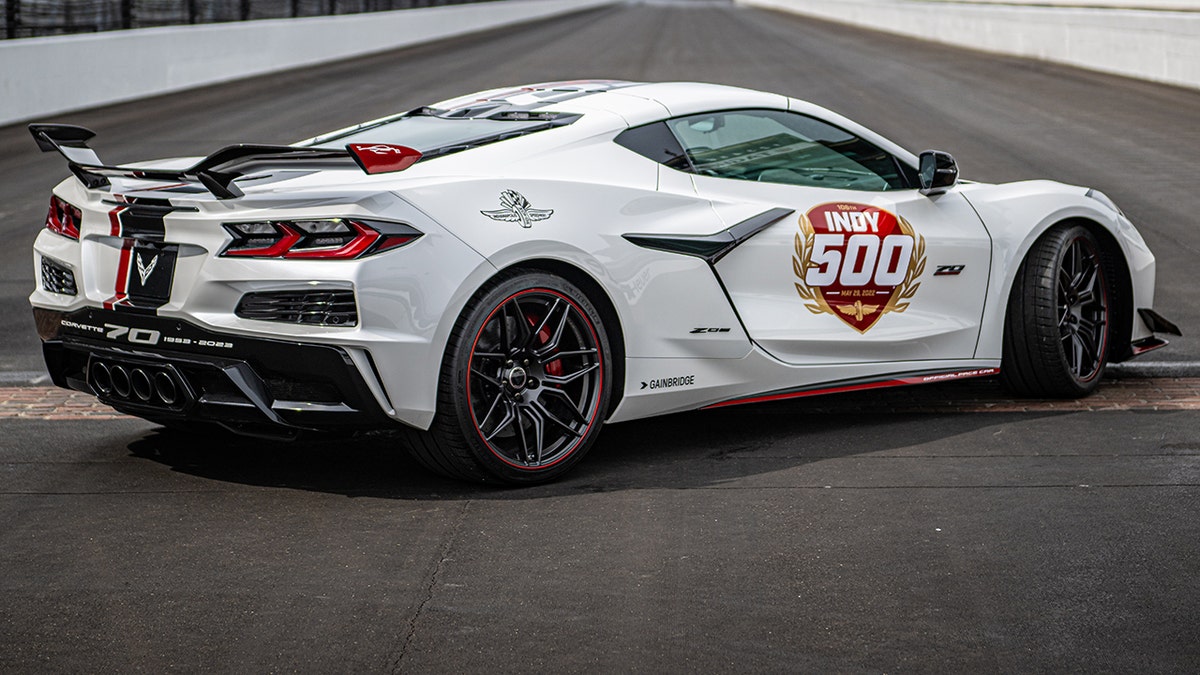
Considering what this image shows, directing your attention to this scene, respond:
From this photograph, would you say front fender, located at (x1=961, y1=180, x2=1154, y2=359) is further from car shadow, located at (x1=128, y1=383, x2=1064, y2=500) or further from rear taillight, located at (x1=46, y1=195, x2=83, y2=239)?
rear taillight, located at (x1=46, y1=195, x2=83, y2=239)

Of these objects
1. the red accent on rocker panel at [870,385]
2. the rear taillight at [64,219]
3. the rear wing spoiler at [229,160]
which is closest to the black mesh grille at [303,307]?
the rear wing spoiler at [229,160]

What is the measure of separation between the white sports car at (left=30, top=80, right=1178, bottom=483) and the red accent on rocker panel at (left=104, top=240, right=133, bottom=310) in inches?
0.6

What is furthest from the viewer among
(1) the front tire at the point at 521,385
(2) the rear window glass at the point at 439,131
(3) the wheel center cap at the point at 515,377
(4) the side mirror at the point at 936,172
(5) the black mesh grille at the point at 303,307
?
(4) the side mirror at the point at 936,172

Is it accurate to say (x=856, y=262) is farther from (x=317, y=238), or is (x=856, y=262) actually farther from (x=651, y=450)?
(x=317, y=238)

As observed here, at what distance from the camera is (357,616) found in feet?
13.4

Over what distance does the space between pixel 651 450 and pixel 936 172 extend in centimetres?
163

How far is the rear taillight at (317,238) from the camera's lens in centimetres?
486

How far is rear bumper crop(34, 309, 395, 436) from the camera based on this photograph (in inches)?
192

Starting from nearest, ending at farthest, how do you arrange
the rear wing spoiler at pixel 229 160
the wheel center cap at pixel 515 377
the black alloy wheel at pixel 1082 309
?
1. the rear wing spoiler at pixel 229 160
2. the wheel center cap at pixel 515 377
3. the black alloy wheel at pixel 1082 309

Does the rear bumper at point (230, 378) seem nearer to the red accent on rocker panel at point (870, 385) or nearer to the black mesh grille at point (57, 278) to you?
the black mesh grille at point (57, 278)

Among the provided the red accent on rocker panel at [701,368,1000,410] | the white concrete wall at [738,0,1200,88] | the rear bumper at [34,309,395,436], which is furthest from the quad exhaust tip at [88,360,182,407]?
the white concrete wall at [738,0,1200,88]

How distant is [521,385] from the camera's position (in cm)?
525

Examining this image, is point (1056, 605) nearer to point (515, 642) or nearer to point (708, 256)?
point (515, 642)

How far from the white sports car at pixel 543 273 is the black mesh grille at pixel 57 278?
1 cm
